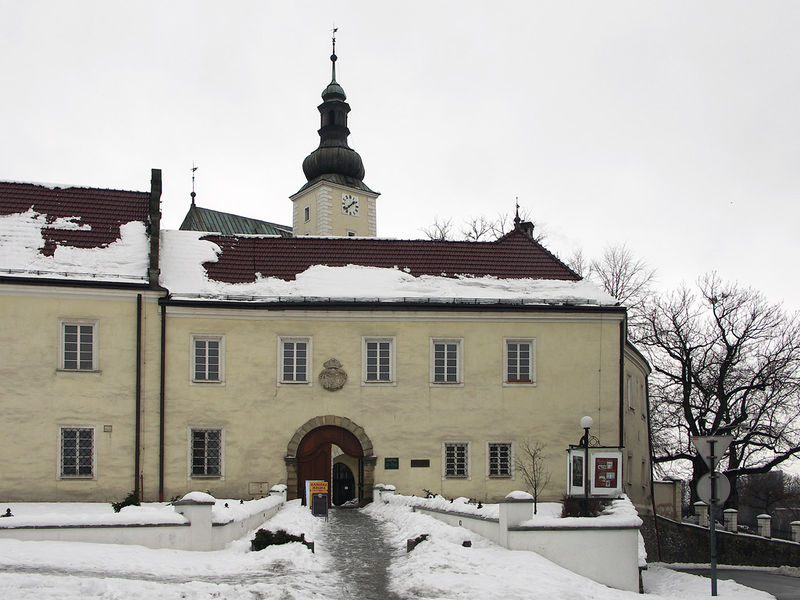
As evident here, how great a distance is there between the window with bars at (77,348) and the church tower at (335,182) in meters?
36.2

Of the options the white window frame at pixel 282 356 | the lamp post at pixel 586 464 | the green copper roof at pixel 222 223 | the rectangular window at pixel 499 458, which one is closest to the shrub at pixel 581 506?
the lamp post at pixel 586 464

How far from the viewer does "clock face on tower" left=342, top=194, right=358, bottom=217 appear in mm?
65750

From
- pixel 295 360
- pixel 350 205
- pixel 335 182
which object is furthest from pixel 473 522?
pixel 350 205

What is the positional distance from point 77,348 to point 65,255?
2.83m

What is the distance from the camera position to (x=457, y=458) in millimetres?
29984

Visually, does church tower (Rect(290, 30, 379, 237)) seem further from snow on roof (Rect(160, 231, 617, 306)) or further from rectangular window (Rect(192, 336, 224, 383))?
rectangular window (Rect(192, 336, 224, 383))

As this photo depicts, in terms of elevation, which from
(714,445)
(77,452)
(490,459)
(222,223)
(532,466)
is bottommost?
(532,466)

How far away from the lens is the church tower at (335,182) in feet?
207

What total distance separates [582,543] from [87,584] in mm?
8933

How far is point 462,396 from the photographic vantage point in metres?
30.1

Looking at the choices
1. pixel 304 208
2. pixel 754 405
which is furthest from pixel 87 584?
pixel 304 208

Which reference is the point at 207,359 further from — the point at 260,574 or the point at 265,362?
the point at 260,574

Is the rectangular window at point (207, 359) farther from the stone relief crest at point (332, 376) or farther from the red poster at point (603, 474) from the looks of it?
the red poster at point (603, 474)

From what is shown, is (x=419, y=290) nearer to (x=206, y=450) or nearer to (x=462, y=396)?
(x=462, y=396)
